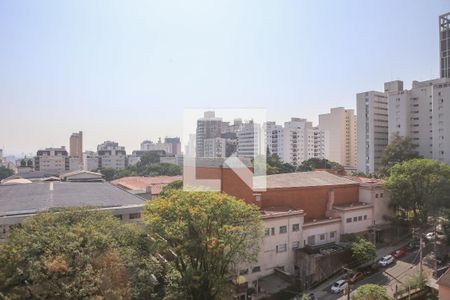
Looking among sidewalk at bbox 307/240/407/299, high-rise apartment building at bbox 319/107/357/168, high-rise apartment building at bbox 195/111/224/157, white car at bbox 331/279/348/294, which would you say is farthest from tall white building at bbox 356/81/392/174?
white car at bbox 331/279/348/294

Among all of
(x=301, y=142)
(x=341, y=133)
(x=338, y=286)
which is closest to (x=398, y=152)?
(x=341, y=133)

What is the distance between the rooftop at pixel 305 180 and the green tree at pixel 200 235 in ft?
21.9

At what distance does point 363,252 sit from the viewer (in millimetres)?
17516

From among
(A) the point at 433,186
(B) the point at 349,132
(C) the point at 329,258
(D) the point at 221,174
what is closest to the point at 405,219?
(A) the point at 433,186

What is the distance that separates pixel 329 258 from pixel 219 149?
46740mm

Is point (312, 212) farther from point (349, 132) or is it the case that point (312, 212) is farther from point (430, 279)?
point (349, 132)

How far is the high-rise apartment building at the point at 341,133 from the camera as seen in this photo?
62.1m

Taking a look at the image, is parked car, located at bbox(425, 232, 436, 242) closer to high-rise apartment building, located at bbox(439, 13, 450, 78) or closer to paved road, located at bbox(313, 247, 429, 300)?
paved road, located at bbox(313, 247, 429, 300)

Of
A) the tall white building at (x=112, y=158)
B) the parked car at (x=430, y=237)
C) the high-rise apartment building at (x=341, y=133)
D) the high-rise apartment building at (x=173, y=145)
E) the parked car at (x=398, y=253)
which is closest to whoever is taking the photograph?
the parked car at (x=398, y=253)

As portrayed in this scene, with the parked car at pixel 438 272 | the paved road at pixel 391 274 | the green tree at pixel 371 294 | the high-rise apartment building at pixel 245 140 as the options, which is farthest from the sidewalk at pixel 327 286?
the high-rise apartment building at pixel 245 140

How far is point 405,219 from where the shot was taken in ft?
76.9

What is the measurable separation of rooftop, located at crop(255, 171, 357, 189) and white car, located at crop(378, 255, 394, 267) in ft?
17.8

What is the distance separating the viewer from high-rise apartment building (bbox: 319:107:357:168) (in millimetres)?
62094

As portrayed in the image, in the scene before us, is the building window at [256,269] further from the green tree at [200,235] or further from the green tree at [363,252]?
the green tree at [363,252]
